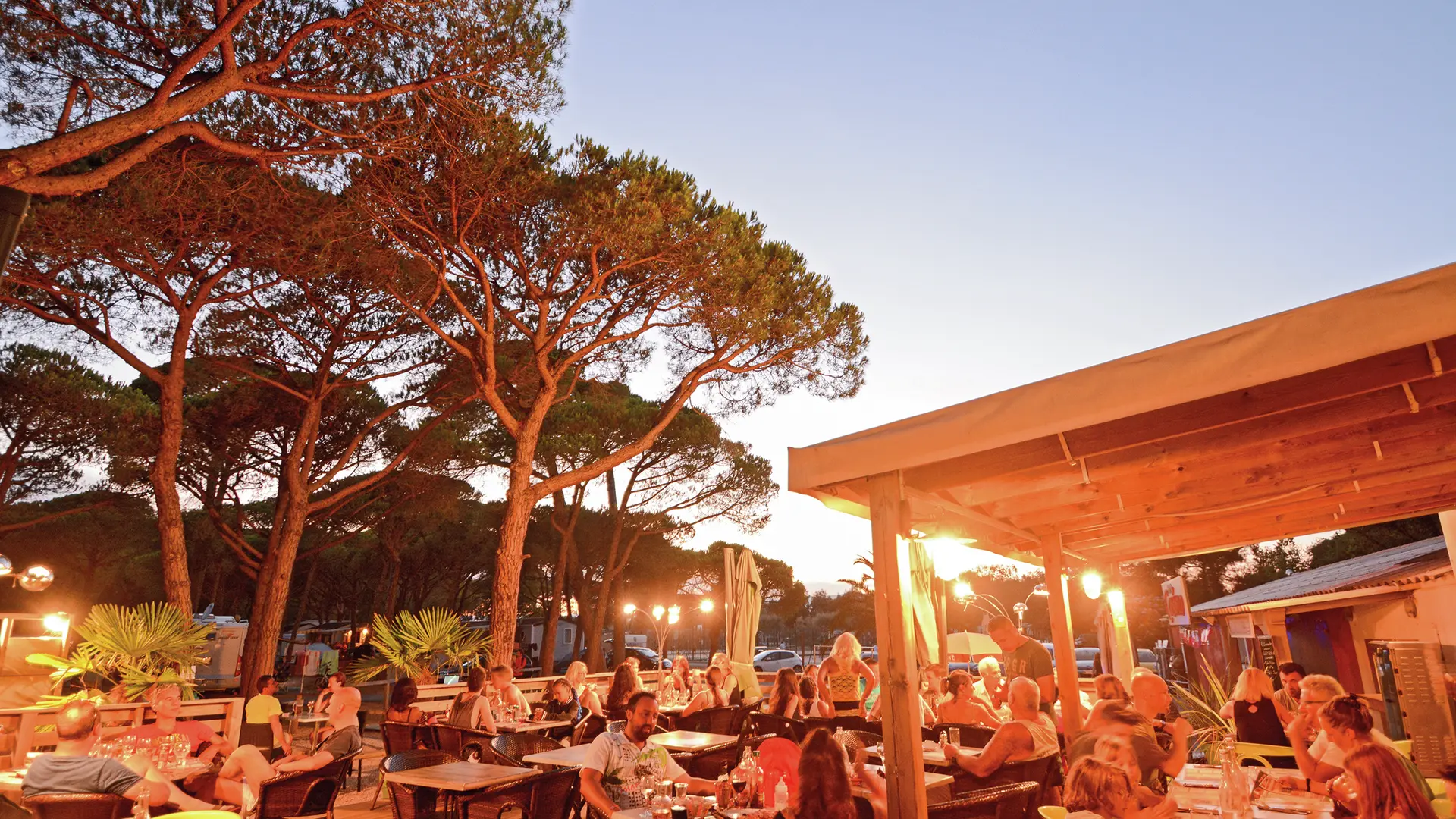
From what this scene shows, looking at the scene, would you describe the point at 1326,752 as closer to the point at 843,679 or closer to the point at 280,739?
the point at 843,679

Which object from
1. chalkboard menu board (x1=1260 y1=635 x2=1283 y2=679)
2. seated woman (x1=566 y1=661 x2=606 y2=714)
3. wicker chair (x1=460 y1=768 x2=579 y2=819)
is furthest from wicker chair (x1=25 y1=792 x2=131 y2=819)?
chalkboard menu board (x1=1260 y1=635 x2=1283 y2=679)

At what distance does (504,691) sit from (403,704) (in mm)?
1482

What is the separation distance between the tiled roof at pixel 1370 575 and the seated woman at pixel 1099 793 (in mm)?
7322

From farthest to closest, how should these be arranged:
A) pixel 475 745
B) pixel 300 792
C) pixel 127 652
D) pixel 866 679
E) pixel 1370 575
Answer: pixel 1370 575 < pixel 866 679 < pixel 127 652 < pixel 475 745 < pixel 300 792

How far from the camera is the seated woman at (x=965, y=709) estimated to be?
555 centimetres

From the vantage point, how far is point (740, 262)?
984 centimetres

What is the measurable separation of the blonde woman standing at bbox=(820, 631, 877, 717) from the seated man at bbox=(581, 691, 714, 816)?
10.4 feet

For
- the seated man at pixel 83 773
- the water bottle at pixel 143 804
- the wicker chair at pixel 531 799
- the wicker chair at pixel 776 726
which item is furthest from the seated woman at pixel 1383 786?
the seated man at pixel 83 773

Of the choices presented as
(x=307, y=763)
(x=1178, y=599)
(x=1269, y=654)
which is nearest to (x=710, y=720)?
(x=307, y=763)

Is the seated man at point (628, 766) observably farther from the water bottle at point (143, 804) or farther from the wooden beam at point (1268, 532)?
the wooden beam at point (1268, 532)

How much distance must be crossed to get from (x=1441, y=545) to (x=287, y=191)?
47.4 ft

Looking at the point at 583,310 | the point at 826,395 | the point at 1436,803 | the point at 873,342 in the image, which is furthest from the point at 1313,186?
the point at 583,310

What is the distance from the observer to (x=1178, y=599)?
18078mm

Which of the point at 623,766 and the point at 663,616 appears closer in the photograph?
the point at 623,766
